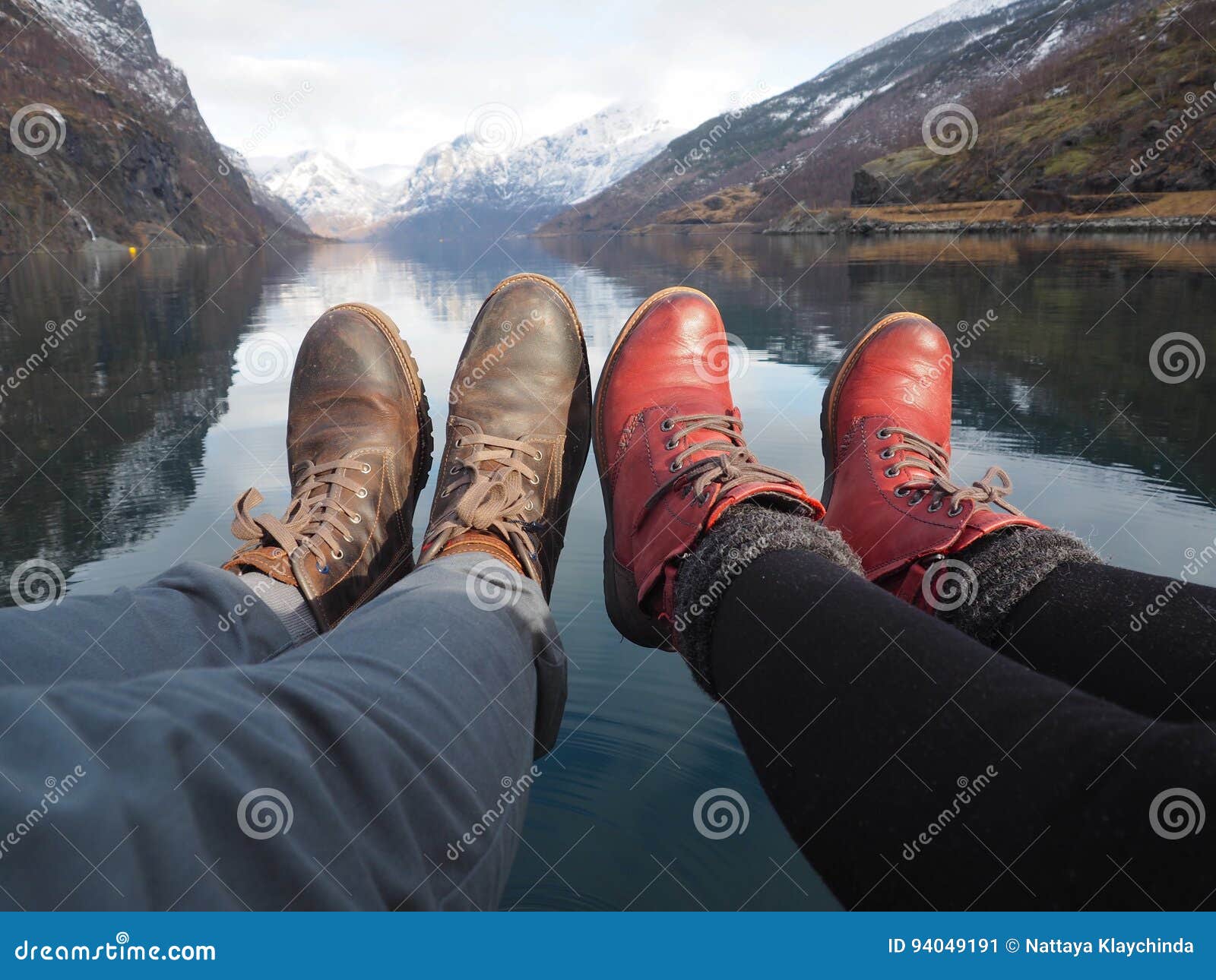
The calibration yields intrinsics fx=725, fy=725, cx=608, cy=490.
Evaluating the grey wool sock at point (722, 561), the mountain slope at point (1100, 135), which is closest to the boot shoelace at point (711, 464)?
the grey wool sock at point (722, 561)

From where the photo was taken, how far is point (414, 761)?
64cm

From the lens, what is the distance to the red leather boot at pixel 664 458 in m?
1.26

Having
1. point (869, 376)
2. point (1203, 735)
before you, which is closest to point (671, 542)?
point (1203, 735)

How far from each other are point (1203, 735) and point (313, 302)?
696 centimetres

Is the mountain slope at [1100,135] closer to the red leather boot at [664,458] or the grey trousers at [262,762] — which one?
the red leather boot at [664,458]

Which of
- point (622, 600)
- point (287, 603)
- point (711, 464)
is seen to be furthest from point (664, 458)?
point (287, 603)

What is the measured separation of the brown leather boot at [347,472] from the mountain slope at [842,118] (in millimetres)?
32969

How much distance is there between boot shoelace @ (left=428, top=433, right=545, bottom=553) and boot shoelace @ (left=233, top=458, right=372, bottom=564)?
24 cm

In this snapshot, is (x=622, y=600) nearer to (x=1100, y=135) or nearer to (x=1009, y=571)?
(x=1009, y=571)

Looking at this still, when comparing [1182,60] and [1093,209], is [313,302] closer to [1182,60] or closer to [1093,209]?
[1093,209]

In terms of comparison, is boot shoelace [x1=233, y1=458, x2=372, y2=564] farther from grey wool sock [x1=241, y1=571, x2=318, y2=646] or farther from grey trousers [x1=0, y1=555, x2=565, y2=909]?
grey trousers [x1=0, y1=555, x2=565, y2=909]

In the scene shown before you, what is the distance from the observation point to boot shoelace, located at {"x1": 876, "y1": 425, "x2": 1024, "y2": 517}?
127cm

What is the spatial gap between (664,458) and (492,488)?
382 mm

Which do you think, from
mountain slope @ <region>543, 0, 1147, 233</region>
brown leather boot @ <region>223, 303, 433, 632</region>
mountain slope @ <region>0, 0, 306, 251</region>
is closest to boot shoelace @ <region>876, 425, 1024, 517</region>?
brown leather boot @ <region>223, 303, 433, 632</region>
